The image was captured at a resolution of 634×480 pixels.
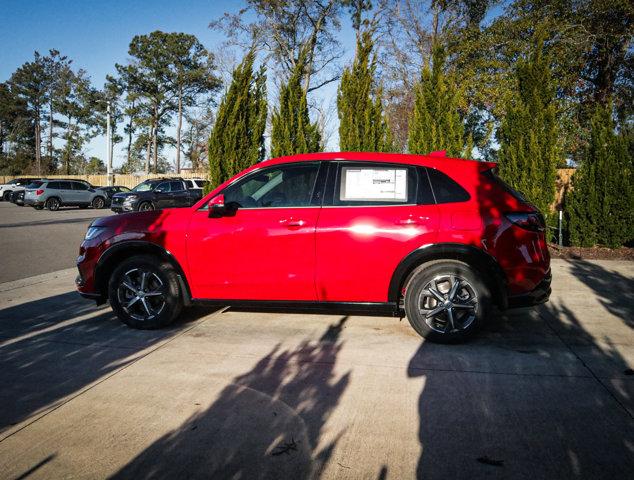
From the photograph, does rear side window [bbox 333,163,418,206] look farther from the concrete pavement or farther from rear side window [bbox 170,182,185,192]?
rear side window [bbox 170,182,185,192]

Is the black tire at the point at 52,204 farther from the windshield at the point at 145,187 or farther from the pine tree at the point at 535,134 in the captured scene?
the pine tree at the point at 535,134

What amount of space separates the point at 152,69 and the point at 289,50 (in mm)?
24435

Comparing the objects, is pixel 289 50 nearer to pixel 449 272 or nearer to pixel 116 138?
pixel 449 272

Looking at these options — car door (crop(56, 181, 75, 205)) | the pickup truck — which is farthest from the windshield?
car door (crop(56, 181, 75, 205))

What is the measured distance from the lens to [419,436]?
2621 mm

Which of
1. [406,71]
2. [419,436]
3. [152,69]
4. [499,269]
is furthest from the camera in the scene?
[152,69]

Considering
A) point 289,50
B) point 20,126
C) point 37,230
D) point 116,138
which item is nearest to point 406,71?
point 289,50

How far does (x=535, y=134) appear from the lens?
31.1 feet

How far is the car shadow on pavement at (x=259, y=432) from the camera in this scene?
2340mm

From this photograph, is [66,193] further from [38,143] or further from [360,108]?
[38,143]

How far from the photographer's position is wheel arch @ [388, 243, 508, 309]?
396cm

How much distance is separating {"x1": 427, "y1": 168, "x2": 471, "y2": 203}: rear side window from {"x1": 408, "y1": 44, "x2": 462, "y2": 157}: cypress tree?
6363mm

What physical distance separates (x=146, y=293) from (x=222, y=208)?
1.21 meters

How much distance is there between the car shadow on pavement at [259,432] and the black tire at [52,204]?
27.8 meters
